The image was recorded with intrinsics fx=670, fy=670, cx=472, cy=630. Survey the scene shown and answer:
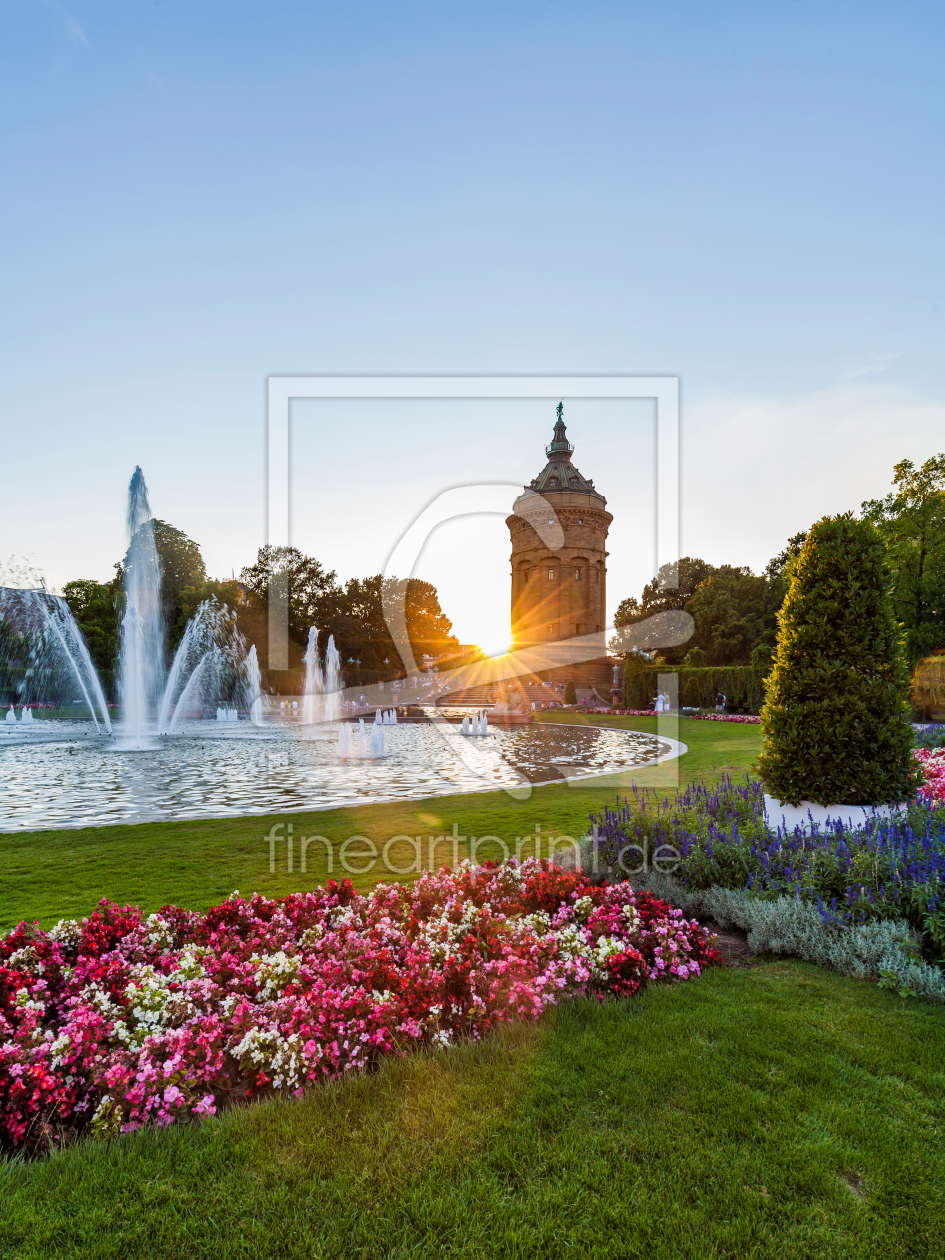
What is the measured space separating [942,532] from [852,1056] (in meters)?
39.5

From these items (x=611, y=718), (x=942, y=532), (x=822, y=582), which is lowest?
(x=611, y=718)

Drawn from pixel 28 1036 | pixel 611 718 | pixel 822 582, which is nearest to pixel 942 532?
pixel 611 718

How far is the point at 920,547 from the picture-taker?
35.6 meters

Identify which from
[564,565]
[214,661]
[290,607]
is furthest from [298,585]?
[564,565]

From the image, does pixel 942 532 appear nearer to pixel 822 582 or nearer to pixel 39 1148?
pixel 822 582

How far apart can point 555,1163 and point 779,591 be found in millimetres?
54006

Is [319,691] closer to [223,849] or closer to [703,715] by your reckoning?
[703,715]

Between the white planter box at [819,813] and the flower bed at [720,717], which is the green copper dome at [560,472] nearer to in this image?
the flower bed at [720,717]

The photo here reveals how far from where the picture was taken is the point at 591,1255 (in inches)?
89.8

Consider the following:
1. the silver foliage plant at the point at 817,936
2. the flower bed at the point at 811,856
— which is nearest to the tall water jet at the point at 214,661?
the flower bed at the point at 811,856

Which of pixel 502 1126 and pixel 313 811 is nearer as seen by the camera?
pixel 502 1126

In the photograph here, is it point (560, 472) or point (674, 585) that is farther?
point (674, 585)

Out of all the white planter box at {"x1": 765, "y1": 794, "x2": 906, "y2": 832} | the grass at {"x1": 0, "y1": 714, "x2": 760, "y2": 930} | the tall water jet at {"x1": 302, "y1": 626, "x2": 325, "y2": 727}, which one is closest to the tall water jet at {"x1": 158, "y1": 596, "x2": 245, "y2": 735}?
the tall water jet at {"x1": 302, "y1": 626, "x2": 325, "y2": 727}

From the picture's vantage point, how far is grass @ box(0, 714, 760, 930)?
6.00 metres
